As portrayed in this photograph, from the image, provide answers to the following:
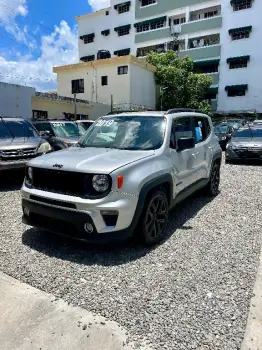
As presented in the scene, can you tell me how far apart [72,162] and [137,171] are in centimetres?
81

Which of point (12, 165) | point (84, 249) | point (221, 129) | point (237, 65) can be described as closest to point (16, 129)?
point (12, 165)

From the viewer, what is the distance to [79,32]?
45.6m

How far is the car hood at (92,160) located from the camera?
11.0ft

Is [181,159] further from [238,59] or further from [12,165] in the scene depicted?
[238,59]

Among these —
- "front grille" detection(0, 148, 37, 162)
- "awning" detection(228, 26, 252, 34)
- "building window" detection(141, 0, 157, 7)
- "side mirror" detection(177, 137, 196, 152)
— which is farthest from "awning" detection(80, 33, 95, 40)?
"side mirror" detection(177, 137, 196, 152)

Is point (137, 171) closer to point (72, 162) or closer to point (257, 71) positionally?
point (72, 162)

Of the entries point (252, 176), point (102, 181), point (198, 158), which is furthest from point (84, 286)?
point (252, 176)

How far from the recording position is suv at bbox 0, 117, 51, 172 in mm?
6750

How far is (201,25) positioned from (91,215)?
→ 39.0 meters

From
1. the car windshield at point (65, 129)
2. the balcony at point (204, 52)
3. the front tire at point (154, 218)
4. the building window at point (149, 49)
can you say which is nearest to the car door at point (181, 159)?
the front tire at point (154, 218)

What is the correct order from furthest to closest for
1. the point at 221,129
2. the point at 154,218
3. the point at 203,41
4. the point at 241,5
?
the point at 203,41 → the point at 241,5 → the point at 221,129 → the point at 154,218

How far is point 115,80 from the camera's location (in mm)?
29438

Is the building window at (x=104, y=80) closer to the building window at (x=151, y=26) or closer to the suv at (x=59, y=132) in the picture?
the building window at (x=151, y=26)

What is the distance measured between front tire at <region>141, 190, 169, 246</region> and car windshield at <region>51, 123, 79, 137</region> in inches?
259
